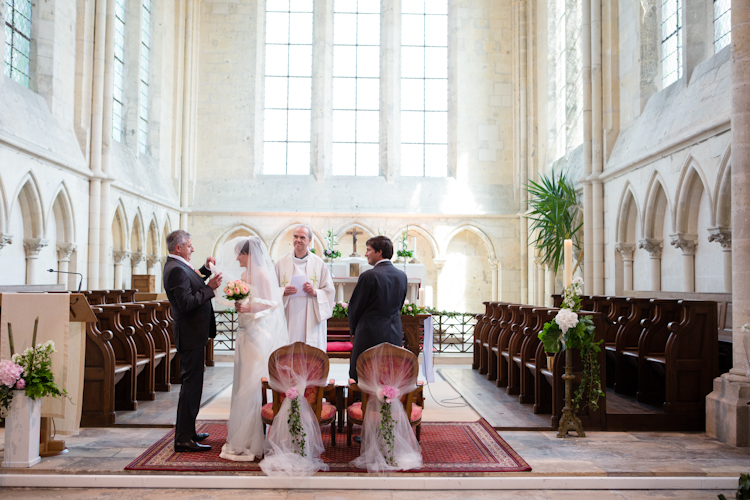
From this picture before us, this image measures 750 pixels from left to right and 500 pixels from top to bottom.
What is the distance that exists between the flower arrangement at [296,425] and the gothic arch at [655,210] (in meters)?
7.11

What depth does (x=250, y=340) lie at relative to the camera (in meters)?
4.32

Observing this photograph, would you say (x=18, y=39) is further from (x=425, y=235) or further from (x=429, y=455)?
(x=425, y=235)

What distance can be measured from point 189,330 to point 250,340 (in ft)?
1.37

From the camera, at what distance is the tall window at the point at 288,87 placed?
15.6 m

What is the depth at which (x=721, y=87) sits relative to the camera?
7578 mm

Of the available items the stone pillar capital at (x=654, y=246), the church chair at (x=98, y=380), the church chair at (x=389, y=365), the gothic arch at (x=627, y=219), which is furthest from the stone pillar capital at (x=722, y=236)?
the church chair at (x=98, y=380)

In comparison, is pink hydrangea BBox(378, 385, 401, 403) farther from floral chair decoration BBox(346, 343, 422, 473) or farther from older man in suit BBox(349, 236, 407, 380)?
older man in suit BBox(349, 236, 407, 380)

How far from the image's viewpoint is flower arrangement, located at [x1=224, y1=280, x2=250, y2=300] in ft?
13.5

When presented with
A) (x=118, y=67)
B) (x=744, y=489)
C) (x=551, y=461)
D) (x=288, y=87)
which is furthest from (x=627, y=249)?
(x=118, y=67)

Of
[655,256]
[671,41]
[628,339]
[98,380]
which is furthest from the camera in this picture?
[671,41]

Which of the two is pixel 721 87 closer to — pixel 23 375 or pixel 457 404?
pixel 457 404

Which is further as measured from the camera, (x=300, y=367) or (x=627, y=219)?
(x=627, y=219)

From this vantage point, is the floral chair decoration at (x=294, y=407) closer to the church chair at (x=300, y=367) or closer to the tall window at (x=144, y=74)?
the church chair at (x=300, y=367)

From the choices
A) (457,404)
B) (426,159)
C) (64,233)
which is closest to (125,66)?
(64,233)
